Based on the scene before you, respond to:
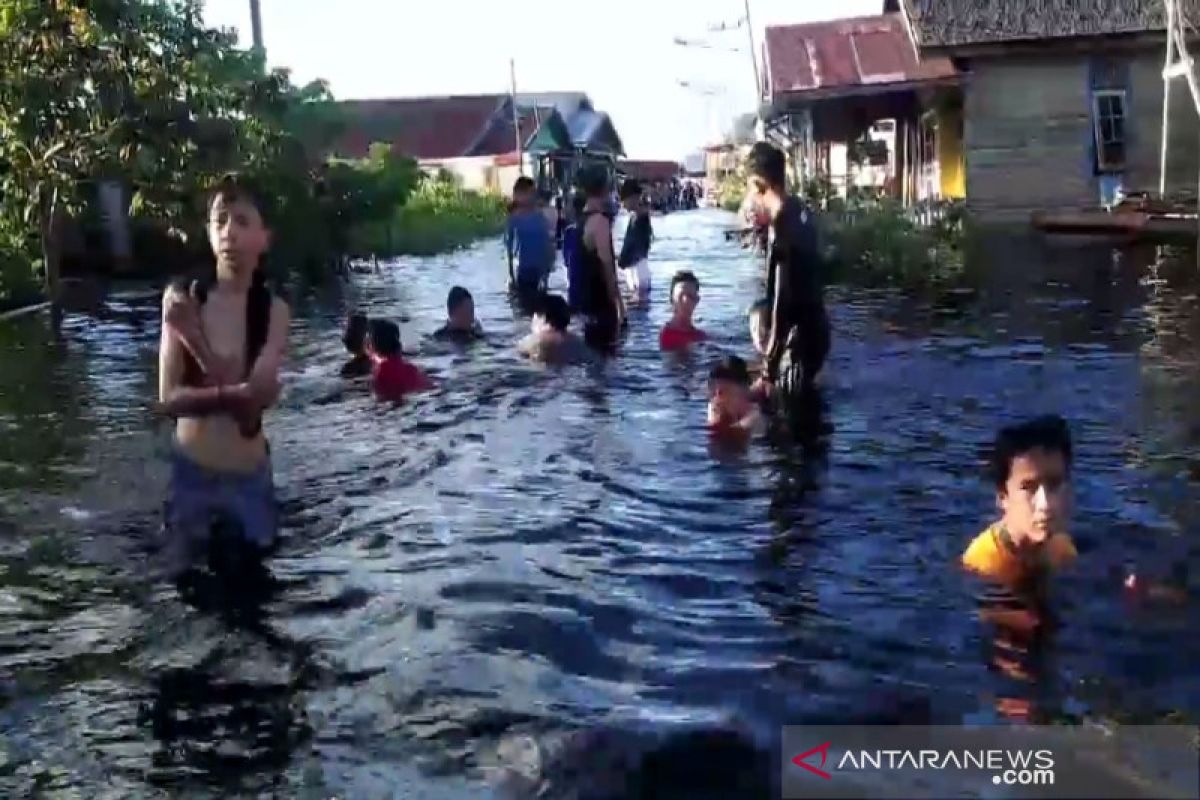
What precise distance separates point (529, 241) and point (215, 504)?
34.2ft

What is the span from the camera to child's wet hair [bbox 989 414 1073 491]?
516 centimetres

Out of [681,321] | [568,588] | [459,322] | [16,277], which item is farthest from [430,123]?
[568,588]

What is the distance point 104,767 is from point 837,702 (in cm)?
221

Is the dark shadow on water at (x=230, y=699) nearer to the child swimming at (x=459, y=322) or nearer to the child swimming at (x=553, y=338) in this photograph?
the child swimming at (x=553, y=338)

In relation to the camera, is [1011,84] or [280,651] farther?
[1011,84]

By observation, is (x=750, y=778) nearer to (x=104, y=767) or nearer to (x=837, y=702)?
(x=837, y=702)

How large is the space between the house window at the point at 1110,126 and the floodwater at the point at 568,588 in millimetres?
14147

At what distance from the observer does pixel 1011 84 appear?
24.7 metres

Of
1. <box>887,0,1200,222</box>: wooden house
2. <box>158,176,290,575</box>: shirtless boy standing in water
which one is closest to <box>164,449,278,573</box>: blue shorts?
<box>158,176,290,575</box>: shirtless boy standing in water

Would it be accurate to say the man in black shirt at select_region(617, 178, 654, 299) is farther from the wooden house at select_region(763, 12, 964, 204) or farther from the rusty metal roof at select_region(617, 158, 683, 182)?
the rusty metal roof at select_region(617, 158, 683, 182)

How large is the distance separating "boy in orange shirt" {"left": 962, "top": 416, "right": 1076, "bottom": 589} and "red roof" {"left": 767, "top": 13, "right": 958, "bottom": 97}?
2116 cm

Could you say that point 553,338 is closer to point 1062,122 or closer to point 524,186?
point 524,186

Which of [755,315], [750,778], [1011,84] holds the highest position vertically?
[1011,84]

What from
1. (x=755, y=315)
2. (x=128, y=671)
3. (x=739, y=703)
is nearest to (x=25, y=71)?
(x=755, y=315)
